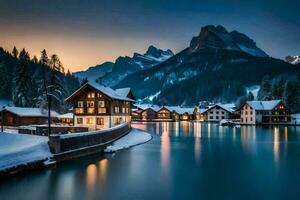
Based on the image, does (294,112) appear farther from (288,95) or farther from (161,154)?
(161,154)

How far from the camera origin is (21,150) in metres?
33.5

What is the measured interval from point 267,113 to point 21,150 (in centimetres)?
11486

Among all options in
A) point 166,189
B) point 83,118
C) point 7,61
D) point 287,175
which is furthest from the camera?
point 7,61

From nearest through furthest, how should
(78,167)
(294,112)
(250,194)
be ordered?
1. (250,194)
2. (78,167)
3. (294,112)

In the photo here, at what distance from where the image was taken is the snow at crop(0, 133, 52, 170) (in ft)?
102

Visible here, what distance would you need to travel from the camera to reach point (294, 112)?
140750mm

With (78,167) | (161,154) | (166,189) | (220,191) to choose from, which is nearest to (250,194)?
(220,191)

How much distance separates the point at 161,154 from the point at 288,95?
11092 cm

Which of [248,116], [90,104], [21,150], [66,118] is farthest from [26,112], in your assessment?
[248,116]

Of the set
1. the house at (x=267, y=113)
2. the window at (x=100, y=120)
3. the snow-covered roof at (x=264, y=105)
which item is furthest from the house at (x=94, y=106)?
the snow-covered roof at (x=264, y=105)

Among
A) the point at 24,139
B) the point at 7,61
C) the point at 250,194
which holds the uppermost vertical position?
the point at 7,61

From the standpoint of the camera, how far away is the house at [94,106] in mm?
75062

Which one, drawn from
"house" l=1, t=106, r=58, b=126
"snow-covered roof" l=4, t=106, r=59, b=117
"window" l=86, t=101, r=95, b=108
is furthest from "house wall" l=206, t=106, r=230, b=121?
"window" l=86, t=101, r=95, b=108

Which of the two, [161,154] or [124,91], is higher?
[124,91]
